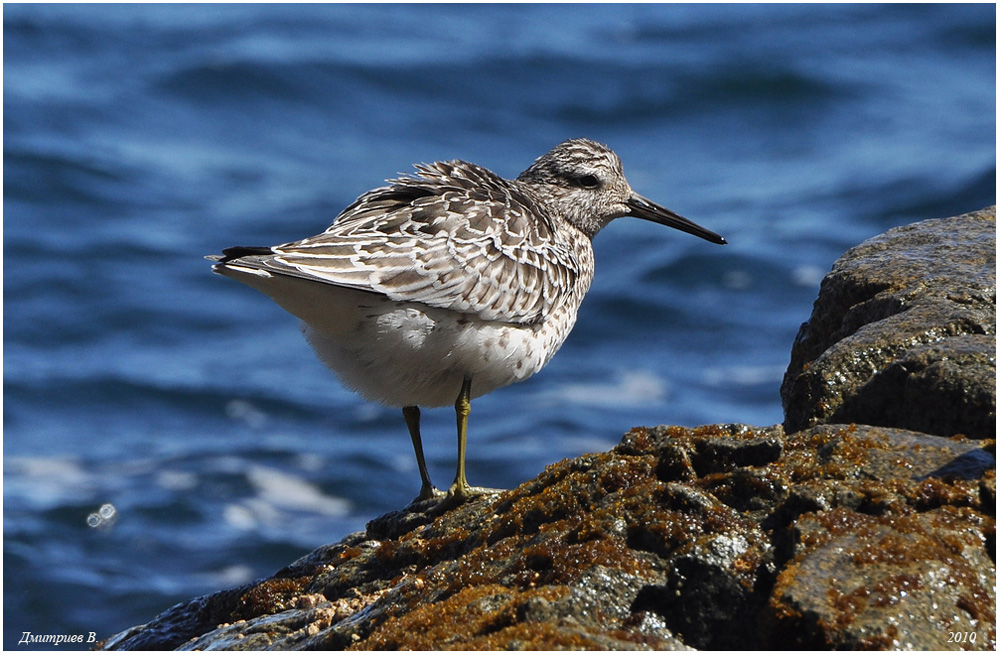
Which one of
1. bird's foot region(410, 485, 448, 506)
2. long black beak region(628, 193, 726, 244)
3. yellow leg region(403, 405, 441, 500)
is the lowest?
bird's foot region(410, 485, 448, 506)

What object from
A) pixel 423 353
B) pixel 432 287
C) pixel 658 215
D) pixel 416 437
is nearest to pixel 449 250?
pixel 432 287

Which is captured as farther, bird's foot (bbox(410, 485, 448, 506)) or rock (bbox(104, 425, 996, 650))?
bird's foot (bbox(410, 485, 448, 506))

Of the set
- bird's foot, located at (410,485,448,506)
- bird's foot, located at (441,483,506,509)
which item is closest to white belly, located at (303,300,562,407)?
bird's foot, located at (410,485,448,506)

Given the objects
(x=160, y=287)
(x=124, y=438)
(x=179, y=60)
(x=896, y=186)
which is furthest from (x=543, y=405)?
(x=179, y=60)

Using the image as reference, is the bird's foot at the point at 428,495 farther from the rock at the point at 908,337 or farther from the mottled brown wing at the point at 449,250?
the rock at the point at 908,337

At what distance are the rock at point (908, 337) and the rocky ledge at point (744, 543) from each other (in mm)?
12

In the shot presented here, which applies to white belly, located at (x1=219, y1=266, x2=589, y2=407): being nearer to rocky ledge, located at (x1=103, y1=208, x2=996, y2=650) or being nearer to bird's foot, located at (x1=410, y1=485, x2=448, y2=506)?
bird's foot, located at (x1=410, y1=485, x2=448, y2=506)

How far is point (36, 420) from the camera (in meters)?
13.6

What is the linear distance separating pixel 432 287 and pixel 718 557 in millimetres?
2838

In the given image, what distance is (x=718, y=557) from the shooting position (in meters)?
4.01

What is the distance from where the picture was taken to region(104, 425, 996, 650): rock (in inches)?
146

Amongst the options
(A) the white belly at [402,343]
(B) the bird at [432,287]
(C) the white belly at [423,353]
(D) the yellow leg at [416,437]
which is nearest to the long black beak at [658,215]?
(B) the bird at [432,287]

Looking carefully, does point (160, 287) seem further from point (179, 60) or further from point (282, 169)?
point (179, 60)

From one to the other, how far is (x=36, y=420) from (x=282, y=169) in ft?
23.1
